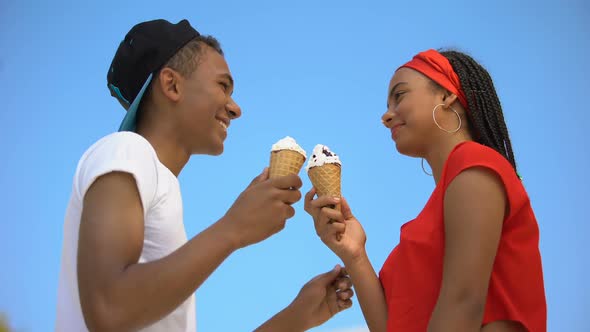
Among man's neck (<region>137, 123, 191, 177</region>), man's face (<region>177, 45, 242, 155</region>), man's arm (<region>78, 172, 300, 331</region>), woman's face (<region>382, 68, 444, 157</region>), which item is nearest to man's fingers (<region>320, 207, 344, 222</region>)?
woman's face (<region>382, 68, 444, 157</region>)

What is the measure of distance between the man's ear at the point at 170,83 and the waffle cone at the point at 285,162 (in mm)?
559

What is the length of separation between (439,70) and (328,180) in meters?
0.82

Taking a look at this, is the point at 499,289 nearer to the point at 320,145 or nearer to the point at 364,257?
the point at 364,257

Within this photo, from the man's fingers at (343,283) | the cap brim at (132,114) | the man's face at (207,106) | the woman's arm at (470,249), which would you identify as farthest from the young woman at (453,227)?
the cap brim at (132,114)

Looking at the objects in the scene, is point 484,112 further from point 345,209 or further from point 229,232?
point 229,232

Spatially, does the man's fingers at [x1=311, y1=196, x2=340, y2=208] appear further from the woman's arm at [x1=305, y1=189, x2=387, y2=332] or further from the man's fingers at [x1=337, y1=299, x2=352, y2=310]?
the man's fingers at [x1=337, y1=299, x2=352, y2=310]

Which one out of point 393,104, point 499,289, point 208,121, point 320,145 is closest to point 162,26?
point 208,121

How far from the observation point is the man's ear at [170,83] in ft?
9.90

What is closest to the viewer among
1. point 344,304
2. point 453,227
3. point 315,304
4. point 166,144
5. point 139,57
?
point 453,227

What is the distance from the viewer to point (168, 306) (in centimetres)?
205

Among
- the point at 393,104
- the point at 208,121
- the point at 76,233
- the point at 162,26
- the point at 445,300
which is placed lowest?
the point at 445,300

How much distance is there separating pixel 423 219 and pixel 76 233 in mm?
1541

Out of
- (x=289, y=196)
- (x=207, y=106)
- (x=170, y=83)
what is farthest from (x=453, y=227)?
(x=170, y=83)

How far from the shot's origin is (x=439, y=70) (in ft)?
10.8
